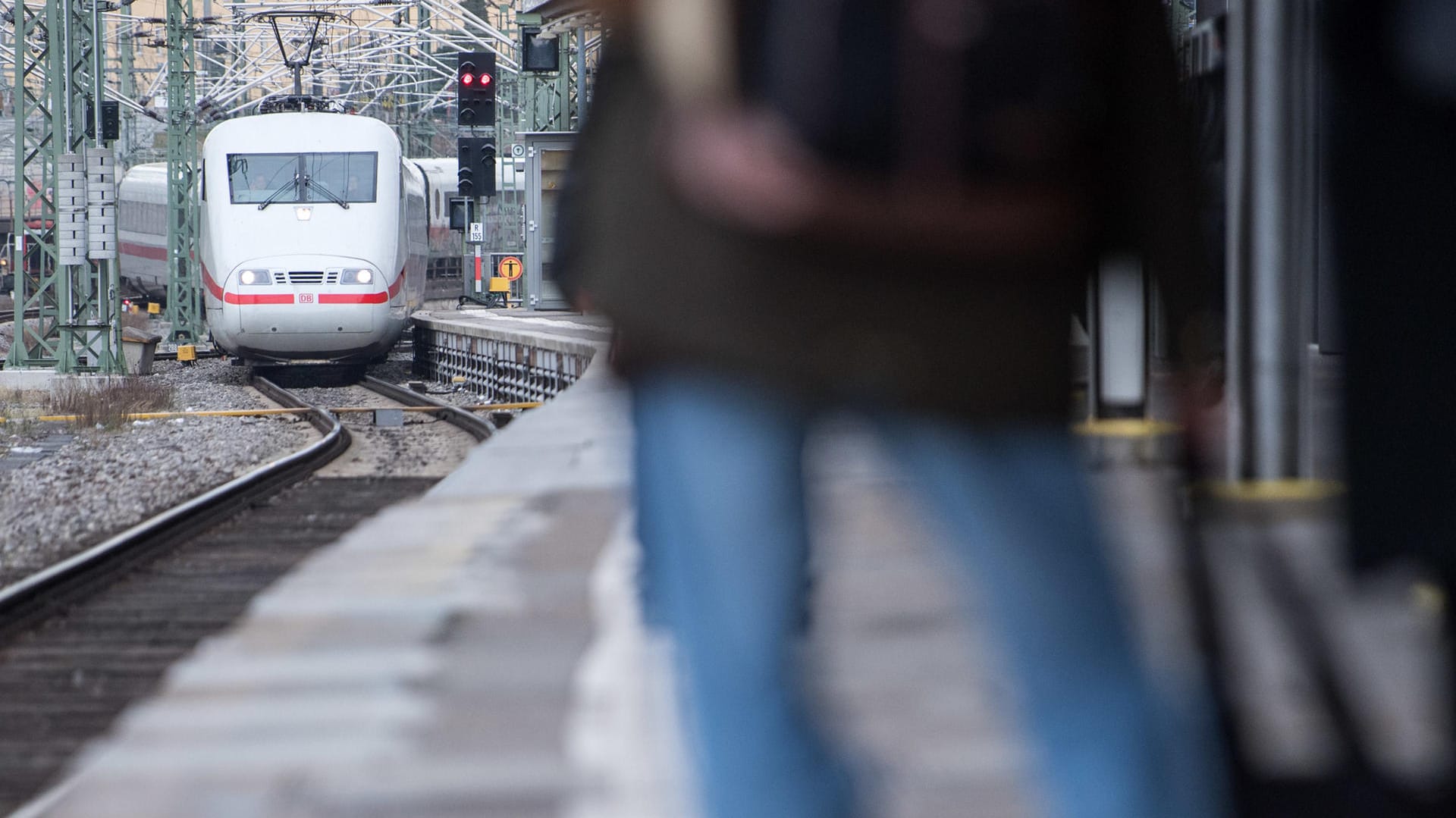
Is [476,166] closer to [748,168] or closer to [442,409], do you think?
[442,409]

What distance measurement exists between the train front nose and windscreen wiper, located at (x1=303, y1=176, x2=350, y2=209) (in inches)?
22.1

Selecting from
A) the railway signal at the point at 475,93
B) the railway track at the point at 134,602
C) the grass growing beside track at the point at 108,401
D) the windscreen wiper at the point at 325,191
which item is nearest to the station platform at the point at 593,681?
the railway track at the point at 134,602

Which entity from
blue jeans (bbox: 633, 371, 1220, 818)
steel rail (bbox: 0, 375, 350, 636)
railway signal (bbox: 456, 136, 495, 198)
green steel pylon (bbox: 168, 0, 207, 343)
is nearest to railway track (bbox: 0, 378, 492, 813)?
steel rail (bbox: 0, 375, 350, 636)

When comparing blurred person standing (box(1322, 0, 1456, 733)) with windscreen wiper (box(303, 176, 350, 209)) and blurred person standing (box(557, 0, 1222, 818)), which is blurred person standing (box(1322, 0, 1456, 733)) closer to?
blurred person standing (box(557, 0, 1222, 818))

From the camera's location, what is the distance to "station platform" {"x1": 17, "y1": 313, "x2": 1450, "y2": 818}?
2.18m

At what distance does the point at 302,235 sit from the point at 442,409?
3062 millimetres

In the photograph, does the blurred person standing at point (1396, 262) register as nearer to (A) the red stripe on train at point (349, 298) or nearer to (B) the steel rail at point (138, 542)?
(B) the steel rail at point (138, 542)

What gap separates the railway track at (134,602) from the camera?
153 inches

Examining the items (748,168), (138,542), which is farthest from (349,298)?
(748,168)

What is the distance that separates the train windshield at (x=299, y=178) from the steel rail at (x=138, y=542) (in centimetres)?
570

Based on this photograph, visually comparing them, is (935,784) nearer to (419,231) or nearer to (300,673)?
(300,673)

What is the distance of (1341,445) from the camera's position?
154 cm

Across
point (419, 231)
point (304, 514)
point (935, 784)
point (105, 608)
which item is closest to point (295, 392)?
point (419, 231)

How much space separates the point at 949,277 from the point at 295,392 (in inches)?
637
